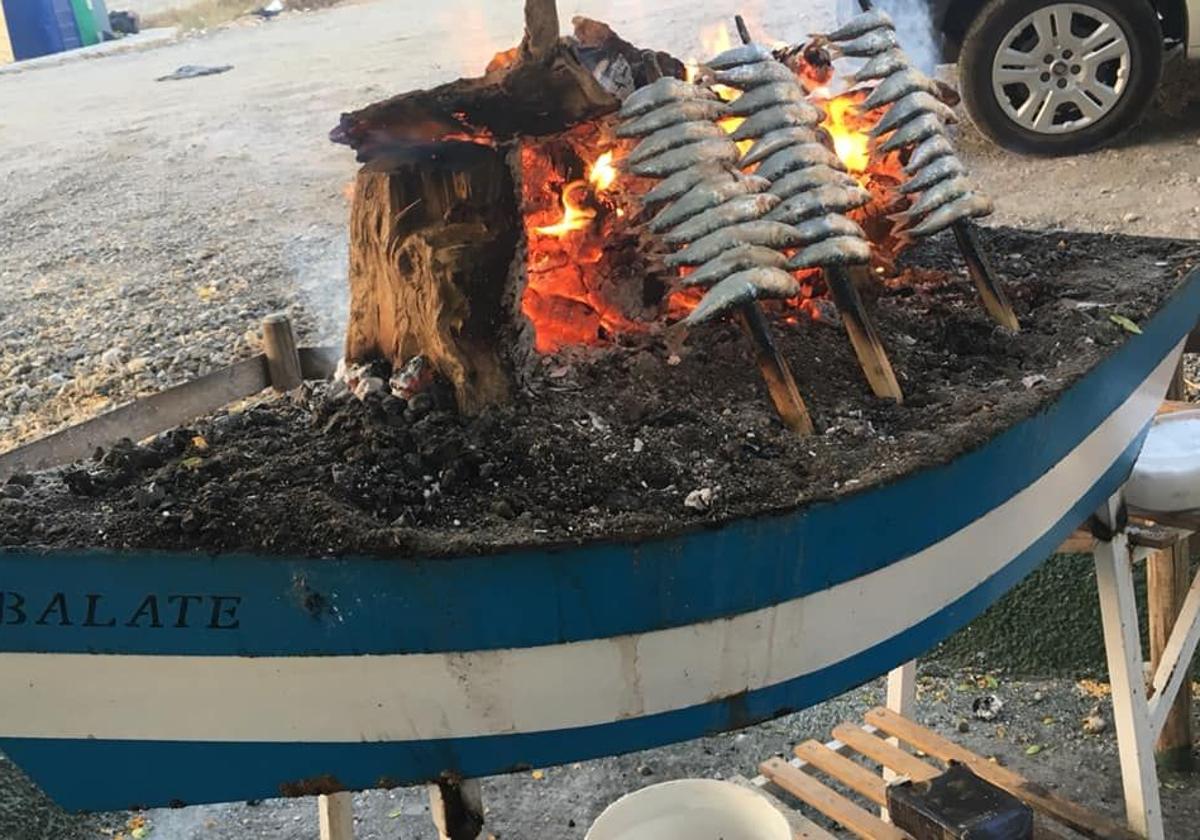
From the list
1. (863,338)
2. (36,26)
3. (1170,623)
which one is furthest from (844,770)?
(36,26)

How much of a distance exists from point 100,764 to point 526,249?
0.95 metres

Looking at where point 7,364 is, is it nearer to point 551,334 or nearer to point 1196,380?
point 551,334

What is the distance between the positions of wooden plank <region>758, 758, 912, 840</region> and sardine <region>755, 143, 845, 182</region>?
4.77ft

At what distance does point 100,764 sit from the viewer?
1521 millimetres

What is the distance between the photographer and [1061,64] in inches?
205

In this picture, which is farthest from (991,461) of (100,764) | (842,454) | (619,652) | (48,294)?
(48,294)

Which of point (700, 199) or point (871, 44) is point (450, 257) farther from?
point (871, 44)

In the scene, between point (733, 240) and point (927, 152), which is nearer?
point (733, 240)

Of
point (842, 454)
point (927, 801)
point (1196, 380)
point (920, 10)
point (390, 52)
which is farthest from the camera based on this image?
point (390, 52)

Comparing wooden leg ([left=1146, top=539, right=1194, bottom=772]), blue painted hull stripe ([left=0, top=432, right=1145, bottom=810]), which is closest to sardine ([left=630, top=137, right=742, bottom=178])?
blue painted hull stripe ([left=0, top=432, right=1145, bottom=810])

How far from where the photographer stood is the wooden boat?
144 centimetres

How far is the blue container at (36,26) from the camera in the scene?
36.6 feet

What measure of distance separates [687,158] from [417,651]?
34.1 inches

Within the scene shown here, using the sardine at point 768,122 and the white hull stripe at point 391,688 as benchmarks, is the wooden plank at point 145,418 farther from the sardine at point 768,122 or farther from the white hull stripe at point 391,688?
the sardine at point 768,122
